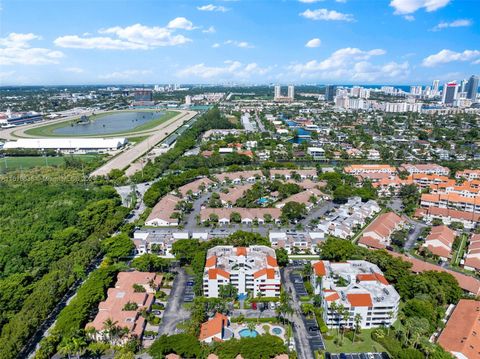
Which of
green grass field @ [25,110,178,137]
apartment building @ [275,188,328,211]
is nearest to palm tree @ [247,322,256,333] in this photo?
apartment building @ [275,188,328,211]

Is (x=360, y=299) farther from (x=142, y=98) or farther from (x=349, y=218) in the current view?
(x=142, y=98)

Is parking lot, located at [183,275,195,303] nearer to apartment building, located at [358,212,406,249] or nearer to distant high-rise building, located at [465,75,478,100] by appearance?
apartment building, located at [358,212,406,249]

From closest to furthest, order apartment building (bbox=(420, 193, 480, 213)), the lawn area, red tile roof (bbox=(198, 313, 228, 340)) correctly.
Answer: the lawn area
red tile roof (bbox=(198, 313, 228, 340))
apartment building (bbox=(420, 193, 480, 213))

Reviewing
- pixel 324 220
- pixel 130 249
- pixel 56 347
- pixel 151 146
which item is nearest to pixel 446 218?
pixel 324 220

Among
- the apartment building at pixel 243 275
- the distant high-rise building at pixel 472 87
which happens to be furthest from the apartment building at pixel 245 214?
the distant high-rise building at pixel 472 87

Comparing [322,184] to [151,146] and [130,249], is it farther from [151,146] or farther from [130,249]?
[151,146]

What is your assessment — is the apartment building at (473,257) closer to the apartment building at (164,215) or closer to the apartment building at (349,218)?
the apartment building at (349,218)

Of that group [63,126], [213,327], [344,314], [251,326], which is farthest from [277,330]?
[63,126]
